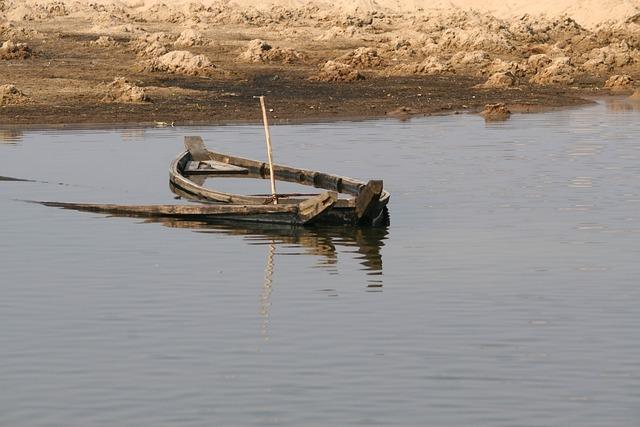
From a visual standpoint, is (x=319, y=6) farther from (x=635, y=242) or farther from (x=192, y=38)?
(x=635, y=242)

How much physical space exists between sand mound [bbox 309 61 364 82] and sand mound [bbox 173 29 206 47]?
6.70 metres

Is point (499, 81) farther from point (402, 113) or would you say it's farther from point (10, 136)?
point (10, 136)

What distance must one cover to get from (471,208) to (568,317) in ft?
27.7

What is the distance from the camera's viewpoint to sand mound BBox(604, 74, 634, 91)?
46562 mm

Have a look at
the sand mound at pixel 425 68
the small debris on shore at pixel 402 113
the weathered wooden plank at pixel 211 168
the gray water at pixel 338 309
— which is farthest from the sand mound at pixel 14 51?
the weathered wooden plank at pixel 211 168

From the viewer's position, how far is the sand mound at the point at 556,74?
1855 inches

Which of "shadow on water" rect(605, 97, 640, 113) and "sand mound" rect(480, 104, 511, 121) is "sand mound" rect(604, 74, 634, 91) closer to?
"shadow on water" rect(605, 97, 640, 113)

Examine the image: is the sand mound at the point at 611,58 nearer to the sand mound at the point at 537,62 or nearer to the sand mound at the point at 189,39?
the sand mound at the point at 537,62

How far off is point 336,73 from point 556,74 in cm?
734

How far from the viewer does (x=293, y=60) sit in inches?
1876

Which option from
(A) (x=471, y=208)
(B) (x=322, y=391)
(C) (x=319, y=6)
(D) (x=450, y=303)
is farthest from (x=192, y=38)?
(B) (x=322, y=391)

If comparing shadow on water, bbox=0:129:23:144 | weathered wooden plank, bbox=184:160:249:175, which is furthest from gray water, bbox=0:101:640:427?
shadow on water, bbox=0:129:23:144

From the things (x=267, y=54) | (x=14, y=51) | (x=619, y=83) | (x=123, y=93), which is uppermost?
(x=14, y=51)

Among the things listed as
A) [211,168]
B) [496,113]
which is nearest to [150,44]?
[496,113]
